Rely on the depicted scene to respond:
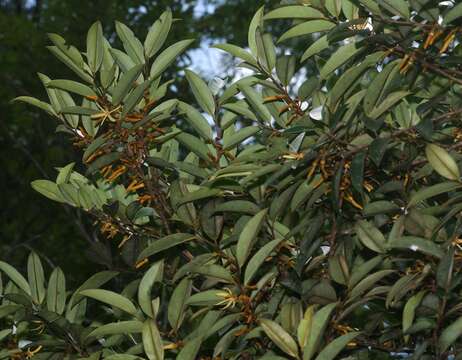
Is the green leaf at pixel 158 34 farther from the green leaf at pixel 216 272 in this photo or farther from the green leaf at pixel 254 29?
the green leaf at pixel 216 272

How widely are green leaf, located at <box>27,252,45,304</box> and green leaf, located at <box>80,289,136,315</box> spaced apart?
1.12ft

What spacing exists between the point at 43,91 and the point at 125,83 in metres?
4.94

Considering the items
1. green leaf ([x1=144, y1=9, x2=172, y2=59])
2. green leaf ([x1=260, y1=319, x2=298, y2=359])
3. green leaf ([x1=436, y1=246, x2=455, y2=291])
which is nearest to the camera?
green leaf ([x1=436, y1=246, x2=455, y2=291])

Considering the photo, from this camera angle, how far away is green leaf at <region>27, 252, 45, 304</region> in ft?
7.97

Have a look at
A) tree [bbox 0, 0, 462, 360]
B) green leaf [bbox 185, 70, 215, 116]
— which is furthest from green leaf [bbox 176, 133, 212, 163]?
green leaf [bbox 185, 70, 215, 116]

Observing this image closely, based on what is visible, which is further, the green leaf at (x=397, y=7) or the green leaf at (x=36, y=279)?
the green leaf at (x=36, y=279)

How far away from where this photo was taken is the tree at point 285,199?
1.89 m

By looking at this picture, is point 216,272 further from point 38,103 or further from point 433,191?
point 38,103

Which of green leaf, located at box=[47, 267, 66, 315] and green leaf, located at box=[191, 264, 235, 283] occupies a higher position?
green leaf, located at box=[191, 264, 235, 283]

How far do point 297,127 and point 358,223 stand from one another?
0.24 m

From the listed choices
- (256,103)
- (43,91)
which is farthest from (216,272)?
(43,91)

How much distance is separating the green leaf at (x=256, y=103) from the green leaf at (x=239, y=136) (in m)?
0.05

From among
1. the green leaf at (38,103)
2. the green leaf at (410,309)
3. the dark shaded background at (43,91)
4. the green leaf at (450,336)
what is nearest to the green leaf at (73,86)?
the green leaf at (38,103)

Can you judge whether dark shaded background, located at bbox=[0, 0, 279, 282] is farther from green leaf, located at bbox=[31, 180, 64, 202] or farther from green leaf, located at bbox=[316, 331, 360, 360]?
green leaf, located at bbox=[316, 331, 360, 360]
